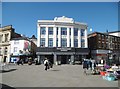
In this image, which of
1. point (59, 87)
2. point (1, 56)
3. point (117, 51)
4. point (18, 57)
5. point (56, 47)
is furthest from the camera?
point (117, 51)

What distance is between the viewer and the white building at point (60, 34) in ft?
160

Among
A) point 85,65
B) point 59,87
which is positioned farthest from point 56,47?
point 59,87

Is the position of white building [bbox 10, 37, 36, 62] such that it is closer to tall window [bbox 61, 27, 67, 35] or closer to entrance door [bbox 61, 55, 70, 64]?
entrance door [bbox 61, 55, 70, 64]

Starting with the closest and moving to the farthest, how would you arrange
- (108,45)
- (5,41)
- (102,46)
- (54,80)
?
(54,80) → (5,41) → (102,46) → (108,45)

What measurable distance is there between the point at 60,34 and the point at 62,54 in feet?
18.2

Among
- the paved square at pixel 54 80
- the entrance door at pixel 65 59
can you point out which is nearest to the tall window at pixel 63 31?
the entrance door at pixel 65 59

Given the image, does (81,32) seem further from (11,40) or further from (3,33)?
(3,33)

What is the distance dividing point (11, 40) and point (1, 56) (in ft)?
19.9

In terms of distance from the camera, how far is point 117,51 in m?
61.7

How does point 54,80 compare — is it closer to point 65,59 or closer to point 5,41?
point 65,59

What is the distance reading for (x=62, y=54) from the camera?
49312 millimetres

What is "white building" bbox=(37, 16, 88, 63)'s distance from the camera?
4891 cm

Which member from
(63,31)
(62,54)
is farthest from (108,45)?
(62,54)

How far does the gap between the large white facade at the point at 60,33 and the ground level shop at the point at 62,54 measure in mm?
1310
